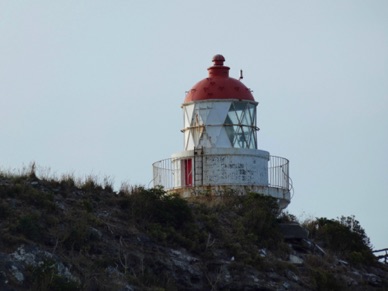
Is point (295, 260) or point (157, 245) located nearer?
point (157, 245)

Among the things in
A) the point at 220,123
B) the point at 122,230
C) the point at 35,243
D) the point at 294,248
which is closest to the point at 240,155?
the point at 220,123

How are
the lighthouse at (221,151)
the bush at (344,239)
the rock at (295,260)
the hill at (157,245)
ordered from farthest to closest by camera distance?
the lighthouse at (221,151) < the bush at (344,239) < the rock at (295,260) < the hill at (157,245)

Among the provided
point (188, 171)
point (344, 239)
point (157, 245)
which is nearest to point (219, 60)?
point (188, 171)

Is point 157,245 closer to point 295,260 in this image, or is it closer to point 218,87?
point 295,260

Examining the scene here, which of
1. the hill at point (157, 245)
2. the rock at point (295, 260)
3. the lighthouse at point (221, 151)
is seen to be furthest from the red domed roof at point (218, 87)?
the rock at point (295, 260)

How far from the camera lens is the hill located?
23578 mm

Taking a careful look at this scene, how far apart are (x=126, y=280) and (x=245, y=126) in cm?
982

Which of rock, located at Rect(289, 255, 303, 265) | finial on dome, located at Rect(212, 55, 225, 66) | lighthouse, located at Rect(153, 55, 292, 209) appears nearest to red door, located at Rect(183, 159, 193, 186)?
lighthouse, located at Rect(153, 55, 292, 209)

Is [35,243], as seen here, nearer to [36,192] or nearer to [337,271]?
[36,192]

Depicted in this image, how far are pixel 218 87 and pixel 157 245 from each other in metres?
7.72

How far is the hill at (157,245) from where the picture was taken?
77.4ft

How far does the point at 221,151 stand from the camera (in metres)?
32.2

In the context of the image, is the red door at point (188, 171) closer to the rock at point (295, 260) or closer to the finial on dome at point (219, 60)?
the finial on dome at point (219, 60)

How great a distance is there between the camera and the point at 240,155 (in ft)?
106
